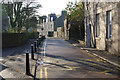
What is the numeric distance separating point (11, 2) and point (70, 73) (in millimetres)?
23803

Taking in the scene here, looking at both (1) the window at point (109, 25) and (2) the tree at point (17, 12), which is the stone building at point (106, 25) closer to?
(1) the window at point (109, 25)

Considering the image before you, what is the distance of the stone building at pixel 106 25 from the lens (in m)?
11.8

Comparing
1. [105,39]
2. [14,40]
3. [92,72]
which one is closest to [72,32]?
[14,40]

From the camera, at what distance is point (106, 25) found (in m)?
13.7

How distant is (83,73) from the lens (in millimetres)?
7262

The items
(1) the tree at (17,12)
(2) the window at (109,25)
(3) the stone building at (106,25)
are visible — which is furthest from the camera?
(1) the tree at (17,12)

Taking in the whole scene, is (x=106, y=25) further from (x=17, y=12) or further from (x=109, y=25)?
(x=17, y=12)

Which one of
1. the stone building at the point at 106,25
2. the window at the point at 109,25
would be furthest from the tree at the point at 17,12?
the window at the point at 109,25

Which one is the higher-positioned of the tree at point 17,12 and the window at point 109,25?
the tree at point 17,12

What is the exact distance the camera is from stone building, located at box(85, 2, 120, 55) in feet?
38.7

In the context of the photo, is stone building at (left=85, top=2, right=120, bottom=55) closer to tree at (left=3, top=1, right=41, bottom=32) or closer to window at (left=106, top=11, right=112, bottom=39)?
window at (left=106, top=11, right=112, bottom=39)

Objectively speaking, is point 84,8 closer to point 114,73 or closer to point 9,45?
point 9,45

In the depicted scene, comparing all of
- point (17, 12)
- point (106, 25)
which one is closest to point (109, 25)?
point (106, 25)

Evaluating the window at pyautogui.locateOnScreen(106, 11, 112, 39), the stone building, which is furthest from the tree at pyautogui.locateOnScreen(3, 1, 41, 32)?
the window at pyautogui.locateOnScreen(106, 11, 112, 39)
